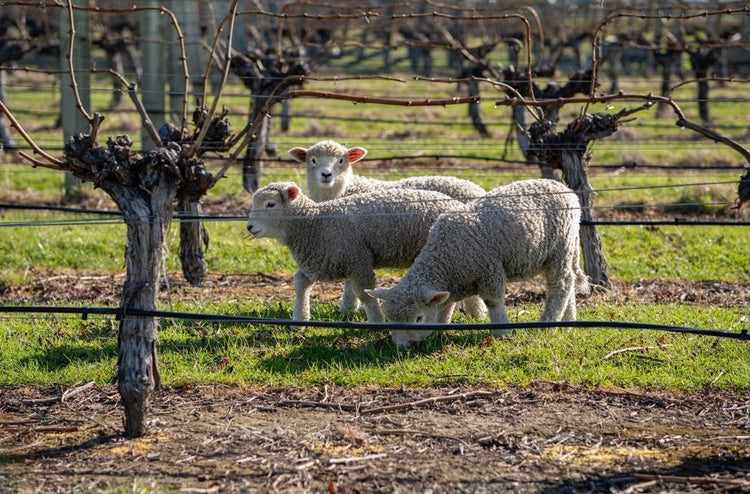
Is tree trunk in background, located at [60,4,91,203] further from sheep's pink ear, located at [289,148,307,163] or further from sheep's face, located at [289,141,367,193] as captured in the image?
sheep's face, located at [289,141,367,193]

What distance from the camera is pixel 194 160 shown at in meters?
5.03

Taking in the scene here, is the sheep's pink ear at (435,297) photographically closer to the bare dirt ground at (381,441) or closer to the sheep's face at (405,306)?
the sheep's face at (405,306)

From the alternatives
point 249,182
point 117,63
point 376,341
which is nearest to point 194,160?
point 376,341

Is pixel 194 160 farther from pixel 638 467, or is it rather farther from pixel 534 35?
pixel 534 35

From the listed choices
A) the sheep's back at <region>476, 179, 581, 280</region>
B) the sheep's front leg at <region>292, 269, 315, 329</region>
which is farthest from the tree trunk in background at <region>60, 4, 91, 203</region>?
the sheep's back at <region>476, 179, 581, 280</region>

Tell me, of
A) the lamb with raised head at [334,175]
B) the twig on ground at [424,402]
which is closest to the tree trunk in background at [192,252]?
the lamb with raised head at [334,175]

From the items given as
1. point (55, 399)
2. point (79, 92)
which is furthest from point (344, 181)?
point (79, 92)

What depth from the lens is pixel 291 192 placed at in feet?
22.8

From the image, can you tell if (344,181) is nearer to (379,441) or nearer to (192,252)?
(192,252)

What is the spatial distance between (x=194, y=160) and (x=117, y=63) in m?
22.5

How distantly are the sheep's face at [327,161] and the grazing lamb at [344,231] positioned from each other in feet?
2.89

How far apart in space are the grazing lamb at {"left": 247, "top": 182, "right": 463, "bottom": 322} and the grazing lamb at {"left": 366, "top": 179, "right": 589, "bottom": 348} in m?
0.40

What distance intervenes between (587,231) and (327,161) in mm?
2332

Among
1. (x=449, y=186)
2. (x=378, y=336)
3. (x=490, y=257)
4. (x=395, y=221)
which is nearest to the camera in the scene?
(x=490, y=257)
